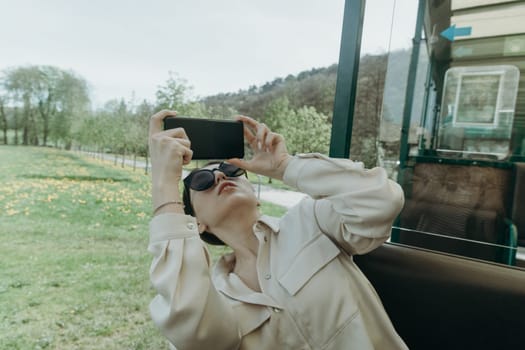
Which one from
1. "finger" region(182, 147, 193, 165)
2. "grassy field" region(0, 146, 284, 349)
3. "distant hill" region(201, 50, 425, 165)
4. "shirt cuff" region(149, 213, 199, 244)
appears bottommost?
"grassy field" region(0, 146, 284, 349)

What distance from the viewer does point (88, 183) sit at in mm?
2027

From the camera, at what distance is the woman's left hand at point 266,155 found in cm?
96

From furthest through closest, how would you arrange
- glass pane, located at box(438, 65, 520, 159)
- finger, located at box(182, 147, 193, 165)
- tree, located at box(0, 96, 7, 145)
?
glass pane, located at box(438, 65, 520, 159) → tree, located at box(0, 96, 7, 145) → finger, located at box(182, 147, 193, 165)

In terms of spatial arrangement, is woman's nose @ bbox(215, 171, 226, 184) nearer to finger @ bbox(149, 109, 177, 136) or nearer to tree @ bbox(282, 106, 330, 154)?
finger @ bbox(149, 109, 177, 136)

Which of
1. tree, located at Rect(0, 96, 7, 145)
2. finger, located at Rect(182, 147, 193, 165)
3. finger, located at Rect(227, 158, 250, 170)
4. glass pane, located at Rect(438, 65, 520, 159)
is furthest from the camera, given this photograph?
glass pane, located at Rect(438, 65, 520, 159)

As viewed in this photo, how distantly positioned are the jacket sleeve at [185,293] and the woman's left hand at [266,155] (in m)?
0.30

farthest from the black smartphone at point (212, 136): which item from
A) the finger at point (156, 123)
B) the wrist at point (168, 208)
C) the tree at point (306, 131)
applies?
the tree at point (306, 131)

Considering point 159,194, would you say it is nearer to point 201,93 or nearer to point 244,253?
point 244,253

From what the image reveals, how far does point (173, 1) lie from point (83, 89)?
0.68 meters

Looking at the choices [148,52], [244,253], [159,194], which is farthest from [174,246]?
[148,52]

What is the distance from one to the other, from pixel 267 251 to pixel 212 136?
33 centimetres

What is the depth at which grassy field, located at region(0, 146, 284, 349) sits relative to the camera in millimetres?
1592

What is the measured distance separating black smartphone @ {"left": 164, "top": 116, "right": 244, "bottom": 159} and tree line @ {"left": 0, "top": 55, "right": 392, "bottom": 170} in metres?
0.80

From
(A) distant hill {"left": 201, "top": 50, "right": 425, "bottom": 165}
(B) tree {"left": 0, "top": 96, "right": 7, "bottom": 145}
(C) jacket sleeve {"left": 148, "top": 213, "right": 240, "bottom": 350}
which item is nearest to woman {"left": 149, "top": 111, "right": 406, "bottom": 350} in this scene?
(C) jacket sleeve {"left": 148, "top": 213, "right": 240, "bottom": 350}
